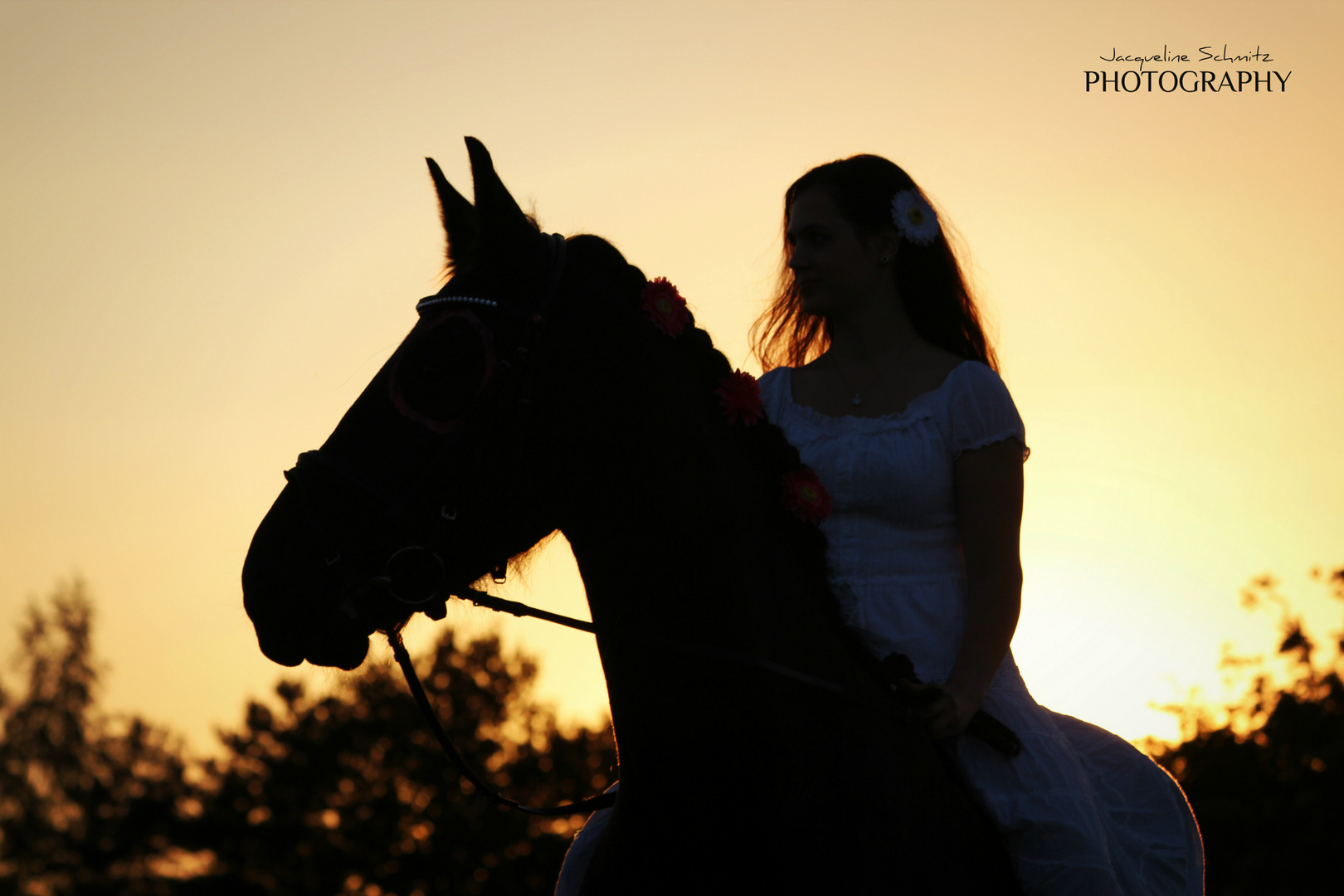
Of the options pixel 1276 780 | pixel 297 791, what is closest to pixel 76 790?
pixel 297 791

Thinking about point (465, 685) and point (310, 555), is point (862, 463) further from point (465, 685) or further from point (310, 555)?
point (465, 685)

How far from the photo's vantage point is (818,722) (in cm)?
275

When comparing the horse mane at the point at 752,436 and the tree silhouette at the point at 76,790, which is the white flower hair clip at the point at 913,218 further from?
the tree silhouette at the point at 76,790

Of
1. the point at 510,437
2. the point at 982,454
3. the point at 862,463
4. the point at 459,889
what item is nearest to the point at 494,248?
the point at 510,437

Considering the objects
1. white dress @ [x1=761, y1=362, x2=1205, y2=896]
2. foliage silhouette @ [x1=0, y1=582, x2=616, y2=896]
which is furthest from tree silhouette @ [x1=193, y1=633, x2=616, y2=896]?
white dress @ [x1=761, y1=362, x2=1205, y2=896]

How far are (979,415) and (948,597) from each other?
1.76 ft

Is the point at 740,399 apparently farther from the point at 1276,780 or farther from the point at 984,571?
the point at 1276,780

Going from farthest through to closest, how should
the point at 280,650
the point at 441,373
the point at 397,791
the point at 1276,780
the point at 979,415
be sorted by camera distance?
1. the point at 397,791
2. the point at 1276,780
3. the point at 979,415
4. the point at 441,373
5. the point at 280,650

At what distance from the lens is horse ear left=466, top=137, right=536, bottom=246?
9.03 feet

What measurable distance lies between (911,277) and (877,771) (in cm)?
176

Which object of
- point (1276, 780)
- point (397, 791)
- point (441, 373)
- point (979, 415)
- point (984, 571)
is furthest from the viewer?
point (397, 791)

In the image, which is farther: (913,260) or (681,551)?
(913,260)

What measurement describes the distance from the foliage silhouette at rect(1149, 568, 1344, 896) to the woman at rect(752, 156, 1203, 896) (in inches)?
520

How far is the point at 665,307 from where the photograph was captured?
9.93ft
